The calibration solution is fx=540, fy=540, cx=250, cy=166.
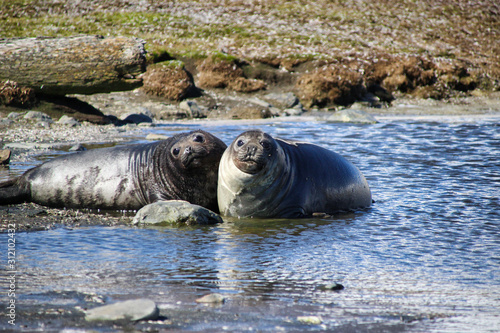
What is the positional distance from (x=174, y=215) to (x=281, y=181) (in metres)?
1.16

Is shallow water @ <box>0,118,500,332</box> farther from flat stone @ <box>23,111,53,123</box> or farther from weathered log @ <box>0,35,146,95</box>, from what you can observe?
flat stone @ <box>23,111,53,123</box>

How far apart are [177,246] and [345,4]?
24612 mm

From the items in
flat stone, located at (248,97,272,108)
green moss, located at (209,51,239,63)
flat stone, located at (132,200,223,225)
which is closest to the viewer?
flat stone, located at (132,200,223,225)

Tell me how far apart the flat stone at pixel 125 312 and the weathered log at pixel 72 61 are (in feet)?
31.3

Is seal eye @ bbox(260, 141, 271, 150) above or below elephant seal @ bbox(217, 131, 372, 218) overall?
above

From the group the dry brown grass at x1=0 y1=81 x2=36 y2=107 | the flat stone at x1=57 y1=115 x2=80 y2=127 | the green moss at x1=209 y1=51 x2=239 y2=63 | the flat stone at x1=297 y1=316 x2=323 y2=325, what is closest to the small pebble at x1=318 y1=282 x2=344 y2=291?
the flat stone at x1=297 y1=316 x2=323 y2=325

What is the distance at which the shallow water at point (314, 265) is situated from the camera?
279cm

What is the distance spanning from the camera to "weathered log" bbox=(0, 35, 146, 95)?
37.8ft

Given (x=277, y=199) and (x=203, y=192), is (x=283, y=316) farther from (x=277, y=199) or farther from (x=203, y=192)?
(x=203, y=192)

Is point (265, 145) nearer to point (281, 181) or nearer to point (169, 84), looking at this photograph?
point (281, 181)

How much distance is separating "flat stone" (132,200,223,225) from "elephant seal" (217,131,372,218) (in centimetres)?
40

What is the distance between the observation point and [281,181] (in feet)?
18.0

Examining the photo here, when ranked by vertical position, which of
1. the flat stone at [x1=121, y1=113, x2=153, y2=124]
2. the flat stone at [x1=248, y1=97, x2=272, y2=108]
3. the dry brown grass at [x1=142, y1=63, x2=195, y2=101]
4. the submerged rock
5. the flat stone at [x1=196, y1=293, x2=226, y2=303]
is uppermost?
the dry brown grass at [x1=142, y1=63, x2=195, y2=101]

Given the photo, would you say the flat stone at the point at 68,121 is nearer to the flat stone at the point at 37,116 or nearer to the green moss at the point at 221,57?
the flat stone at the point at 37,116
